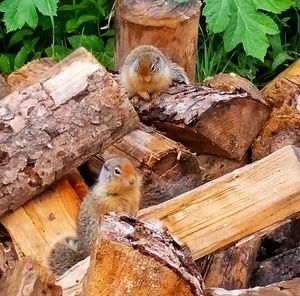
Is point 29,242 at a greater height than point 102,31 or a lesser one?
greater

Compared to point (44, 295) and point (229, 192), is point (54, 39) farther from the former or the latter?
A: point (44, 295)

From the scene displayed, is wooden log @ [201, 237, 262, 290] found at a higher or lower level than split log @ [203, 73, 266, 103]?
lower

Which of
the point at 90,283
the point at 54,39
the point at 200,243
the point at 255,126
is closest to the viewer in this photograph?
the point at 90,283

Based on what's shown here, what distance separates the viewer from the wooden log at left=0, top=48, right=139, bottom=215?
3457mm

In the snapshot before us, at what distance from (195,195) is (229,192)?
117 millimetres

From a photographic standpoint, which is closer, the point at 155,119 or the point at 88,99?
the point at 88,99

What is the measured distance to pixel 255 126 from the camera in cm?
403

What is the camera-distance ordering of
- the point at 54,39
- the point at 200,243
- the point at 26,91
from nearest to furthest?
the point at 200,243, the point at 26,91, the point at 54,39

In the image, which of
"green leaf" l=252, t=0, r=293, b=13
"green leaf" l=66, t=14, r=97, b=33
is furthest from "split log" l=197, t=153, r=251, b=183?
"green leaf" l=66, t=14, r=97, b=33

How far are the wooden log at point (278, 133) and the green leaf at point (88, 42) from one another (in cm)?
144

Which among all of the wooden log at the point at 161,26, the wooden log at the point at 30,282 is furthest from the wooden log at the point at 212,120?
the wooden log at the point at 30,282

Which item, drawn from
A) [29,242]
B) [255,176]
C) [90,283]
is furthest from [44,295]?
[255,176]

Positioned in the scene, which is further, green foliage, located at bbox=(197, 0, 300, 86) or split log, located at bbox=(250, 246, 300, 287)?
green foliage, located at bbox=(197, 0, 300, 86)

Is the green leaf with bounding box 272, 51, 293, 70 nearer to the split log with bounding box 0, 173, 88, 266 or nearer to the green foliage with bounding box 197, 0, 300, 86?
the green foliage with bounding box 197, 0, 300, 86
